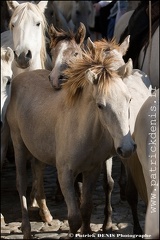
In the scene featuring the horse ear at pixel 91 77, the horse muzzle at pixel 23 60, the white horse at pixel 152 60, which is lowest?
the white horse at pixel 152 60

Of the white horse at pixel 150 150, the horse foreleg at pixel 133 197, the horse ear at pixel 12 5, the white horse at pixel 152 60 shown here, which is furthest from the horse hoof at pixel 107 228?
the horse ear at pixel 12 5

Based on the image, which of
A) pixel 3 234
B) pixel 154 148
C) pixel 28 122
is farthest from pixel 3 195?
pixel 154 148

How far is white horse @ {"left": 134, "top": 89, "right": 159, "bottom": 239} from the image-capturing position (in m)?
4.15

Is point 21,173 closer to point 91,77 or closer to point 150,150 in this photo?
point 91,77

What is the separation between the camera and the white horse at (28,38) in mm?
6461

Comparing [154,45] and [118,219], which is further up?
[154,45]

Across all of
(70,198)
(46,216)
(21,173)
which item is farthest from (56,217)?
(70,198)

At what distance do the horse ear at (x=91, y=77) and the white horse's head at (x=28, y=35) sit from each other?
4.86 ft

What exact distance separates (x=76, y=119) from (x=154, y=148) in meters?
0.89

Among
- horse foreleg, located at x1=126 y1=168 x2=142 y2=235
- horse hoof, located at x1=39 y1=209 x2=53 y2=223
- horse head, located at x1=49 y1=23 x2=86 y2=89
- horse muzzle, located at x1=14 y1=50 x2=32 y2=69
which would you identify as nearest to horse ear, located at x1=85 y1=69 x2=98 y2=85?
horse head, located at x1=49 y1=23 x2=86 y2=89

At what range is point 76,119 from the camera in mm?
5387

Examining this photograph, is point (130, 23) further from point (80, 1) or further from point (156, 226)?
point (156, 226)

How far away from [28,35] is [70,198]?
2001mm

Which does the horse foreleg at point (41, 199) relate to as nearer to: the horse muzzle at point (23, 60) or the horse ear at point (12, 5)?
the horse muzzle at point (23, 60)
